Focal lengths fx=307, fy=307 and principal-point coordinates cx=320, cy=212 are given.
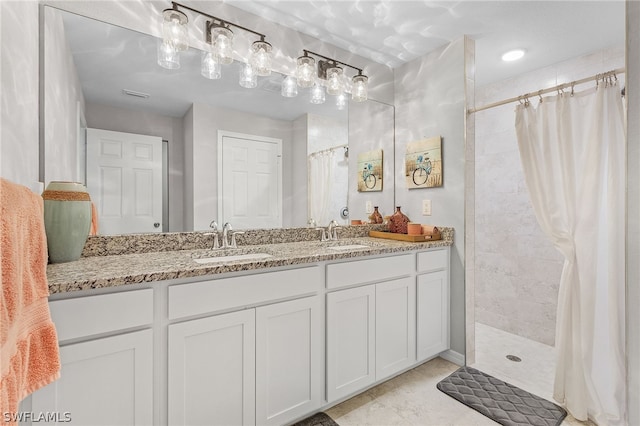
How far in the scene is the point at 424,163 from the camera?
2.59m

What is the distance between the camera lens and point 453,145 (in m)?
2.42

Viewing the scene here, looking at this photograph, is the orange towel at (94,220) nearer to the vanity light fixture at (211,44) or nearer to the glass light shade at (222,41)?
the vanity light fixture at (211,44)

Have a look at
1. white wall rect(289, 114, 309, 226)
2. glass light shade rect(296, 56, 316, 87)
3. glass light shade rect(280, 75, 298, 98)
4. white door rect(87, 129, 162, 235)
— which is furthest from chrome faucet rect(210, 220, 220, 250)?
glass light shade rect(296, 56, 316, 87)

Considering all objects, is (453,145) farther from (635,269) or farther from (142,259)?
(142,259)

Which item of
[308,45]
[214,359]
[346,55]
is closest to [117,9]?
[308,45]

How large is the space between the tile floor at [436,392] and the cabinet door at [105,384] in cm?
106

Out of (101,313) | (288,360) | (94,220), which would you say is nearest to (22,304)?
(101,313)

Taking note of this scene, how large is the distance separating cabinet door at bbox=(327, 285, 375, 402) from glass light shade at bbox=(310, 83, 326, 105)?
1435mm

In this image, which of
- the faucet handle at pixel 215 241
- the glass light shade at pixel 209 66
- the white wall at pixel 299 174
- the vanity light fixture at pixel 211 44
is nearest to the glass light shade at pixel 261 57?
the vanity light fixture at pixel 211 44

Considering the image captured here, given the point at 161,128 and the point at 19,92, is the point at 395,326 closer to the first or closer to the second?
the point at 161,128

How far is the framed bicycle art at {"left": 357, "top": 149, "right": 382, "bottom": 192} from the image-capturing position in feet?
8.94

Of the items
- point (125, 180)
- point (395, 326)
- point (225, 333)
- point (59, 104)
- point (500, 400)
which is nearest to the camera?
→ point (225, 333)

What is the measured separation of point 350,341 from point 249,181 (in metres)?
1.19

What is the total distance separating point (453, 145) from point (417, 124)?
400 millimetres
